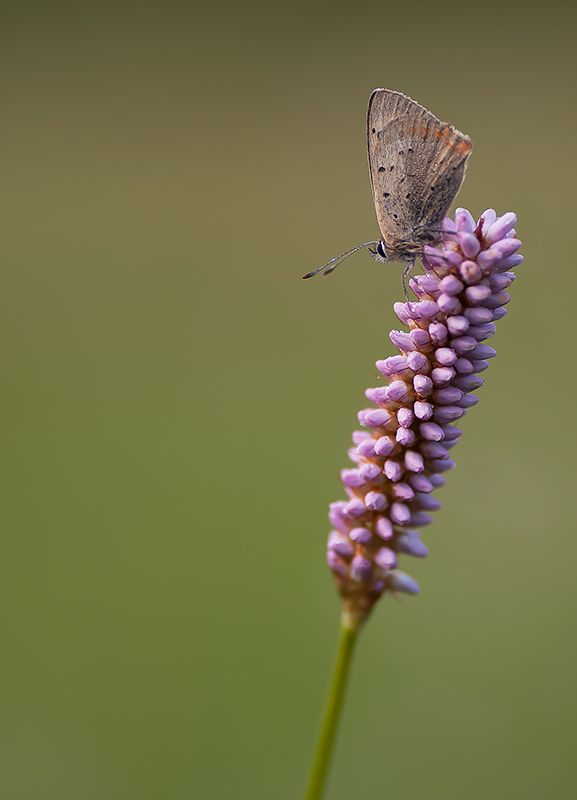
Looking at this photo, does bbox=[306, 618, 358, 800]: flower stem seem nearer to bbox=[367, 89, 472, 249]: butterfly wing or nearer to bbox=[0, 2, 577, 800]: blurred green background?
bbox=[0, 2, 577, 800]: blurred green background

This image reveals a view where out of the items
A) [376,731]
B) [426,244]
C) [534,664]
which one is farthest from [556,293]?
[426,244]

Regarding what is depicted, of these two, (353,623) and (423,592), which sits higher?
(423,592)

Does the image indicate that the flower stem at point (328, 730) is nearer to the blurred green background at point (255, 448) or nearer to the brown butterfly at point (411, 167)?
the blurred green background at point (255, 448)

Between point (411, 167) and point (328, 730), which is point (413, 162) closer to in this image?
point (411, 167)

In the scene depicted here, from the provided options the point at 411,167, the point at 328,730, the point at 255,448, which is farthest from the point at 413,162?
the point at 255,448

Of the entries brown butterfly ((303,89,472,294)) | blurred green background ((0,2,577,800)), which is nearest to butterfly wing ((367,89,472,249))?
brown butterfly ((303,89,472,294))

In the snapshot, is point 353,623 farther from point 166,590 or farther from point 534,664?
point 166,590

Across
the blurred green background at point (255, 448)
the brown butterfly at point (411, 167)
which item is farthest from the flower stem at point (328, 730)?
the brown butterfly at point (411, 167)
